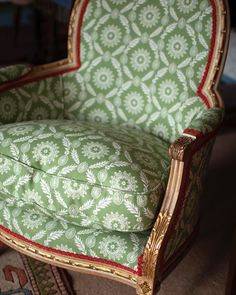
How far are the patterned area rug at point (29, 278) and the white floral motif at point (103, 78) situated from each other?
0.51 meters

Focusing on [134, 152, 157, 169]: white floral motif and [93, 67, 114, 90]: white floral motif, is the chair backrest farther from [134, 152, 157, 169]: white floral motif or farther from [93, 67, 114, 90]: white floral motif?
[134, 152, 157, 169]: white floral motif

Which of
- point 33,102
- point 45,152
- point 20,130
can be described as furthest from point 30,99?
point 45,152

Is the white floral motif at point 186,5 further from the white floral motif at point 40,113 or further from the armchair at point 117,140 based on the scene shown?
the white floral motif at point 40,113

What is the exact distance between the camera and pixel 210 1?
1115 millimetres

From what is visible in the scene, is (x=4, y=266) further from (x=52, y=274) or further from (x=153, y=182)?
(x=153, y=182)

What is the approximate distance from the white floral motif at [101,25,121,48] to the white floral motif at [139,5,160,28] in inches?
2.9

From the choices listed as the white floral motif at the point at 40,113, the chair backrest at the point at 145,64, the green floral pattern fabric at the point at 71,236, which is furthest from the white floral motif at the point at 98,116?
the green floral pattern fabric at the point at 71,236

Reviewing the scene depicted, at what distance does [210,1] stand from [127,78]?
290 mm

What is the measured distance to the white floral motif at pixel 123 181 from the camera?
0.87m

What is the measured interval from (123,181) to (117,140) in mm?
152

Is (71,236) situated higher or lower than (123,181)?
lower

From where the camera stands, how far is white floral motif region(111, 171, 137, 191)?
87cm

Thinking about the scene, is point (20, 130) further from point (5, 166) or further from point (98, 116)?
point (98, 116)

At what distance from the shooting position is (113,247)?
927 millimetres
